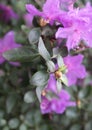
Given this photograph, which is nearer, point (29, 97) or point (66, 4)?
point (66, 4)

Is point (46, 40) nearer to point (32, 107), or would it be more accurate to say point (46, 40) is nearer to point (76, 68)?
Answer: point (76, 68)

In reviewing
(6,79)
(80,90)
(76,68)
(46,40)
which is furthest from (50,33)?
(80,90)

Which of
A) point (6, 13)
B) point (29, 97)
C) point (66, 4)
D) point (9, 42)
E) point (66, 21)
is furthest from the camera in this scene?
point (6, 13)

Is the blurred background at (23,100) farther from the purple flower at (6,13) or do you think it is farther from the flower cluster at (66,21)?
the flower cluster at (66,21)

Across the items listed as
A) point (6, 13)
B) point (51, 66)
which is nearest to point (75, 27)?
point (51, 66)

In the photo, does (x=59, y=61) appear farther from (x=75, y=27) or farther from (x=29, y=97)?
(x=29, y=97)

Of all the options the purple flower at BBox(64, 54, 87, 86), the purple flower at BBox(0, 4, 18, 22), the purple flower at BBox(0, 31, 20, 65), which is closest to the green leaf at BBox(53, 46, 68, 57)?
the purple flower at BBox(64, 54, 87, 86)

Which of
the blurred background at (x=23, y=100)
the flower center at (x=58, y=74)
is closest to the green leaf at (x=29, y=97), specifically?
the blurred background at (x=23, y=100)

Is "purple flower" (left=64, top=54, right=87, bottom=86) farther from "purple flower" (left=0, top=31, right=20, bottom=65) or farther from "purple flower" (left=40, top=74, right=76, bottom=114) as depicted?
"purple flower" (left=0, top=31, right=20, bottom=65)
